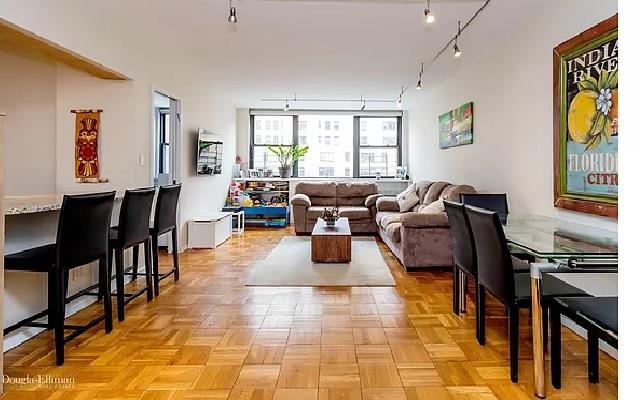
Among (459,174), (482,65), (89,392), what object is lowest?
(89,392)

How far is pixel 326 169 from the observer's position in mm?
9133

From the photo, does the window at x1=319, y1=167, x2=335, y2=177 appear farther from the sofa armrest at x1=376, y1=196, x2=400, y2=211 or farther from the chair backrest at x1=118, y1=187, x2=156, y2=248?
the chair backrest at x1=118, y1=187, x2=156, y2=248

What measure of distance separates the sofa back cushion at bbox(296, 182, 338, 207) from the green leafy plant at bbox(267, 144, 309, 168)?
39.8 inches

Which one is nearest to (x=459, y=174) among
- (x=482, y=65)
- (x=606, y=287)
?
(x=482, y=65)

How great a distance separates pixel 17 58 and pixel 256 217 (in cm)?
496

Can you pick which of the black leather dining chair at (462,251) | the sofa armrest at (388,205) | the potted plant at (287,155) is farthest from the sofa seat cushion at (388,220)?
the potted plant at (287,155)

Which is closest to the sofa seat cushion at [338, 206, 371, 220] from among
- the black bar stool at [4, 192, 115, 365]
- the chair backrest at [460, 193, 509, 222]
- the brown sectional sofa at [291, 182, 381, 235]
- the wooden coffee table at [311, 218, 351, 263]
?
the brown sectional sofa at [291, 182, 381, 235]

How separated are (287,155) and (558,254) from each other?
714cm

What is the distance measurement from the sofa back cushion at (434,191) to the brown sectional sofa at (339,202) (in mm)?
1405

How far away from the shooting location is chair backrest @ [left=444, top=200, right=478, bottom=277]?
259cm

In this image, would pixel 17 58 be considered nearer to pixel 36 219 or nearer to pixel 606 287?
pixel 36 219

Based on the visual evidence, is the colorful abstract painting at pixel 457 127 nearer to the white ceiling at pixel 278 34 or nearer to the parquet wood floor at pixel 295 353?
the white ceiling at pixel 278 34

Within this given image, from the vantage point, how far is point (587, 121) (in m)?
2.85

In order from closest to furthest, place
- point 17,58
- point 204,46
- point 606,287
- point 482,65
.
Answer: point 606,287, point 17,58, point 204,46, point 482,65
